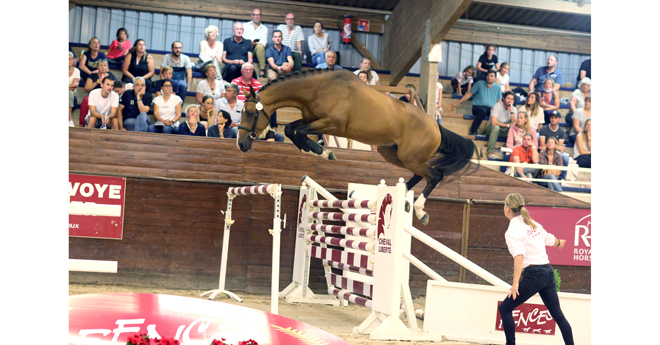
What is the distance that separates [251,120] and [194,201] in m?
3.63

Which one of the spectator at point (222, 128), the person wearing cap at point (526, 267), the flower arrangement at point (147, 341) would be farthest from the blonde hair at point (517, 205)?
the spectator at point (222, 128)

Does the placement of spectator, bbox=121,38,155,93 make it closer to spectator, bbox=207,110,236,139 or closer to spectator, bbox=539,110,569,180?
spectator, bbox=207,110,236,139

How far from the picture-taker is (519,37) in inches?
440

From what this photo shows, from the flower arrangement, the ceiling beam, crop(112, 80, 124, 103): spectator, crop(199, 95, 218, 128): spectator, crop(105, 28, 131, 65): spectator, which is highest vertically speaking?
the ceiling beam

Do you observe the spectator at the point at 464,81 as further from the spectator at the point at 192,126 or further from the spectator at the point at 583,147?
the spectator at the point at 192,126

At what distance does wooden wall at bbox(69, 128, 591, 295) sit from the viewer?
658cm

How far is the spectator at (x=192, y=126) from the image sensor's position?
6746mm

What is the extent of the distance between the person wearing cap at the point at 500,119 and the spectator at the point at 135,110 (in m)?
4.80

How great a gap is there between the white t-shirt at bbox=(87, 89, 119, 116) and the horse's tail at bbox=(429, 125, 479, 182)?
430 cm

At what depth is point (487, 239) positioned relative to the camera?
23.7 feet

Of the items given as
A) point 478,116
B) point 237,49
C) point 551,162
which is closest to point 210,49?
point 237,49

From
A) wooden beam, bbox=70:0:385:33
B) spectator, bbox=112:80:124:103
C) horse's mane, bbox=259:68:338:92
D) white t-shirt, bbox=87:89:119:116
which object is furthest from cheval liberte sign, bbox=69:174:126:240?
wooden beam, bbox=70:0:385:33
